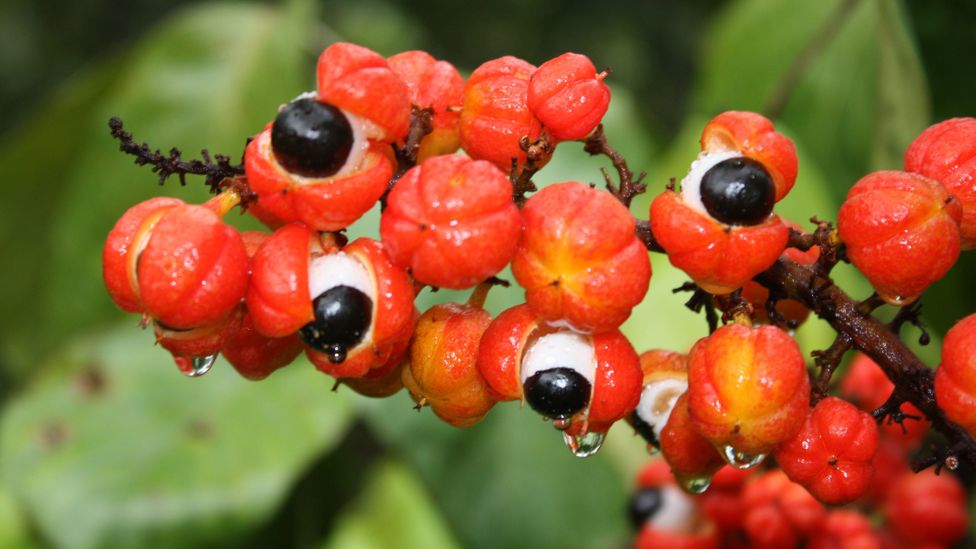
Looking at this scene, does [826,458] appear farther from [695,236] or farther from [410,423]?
[410,423]

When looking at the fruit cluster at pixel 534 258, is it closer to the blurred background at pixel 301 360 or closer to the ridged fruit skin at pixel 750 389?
the ridged fruit skin at pixel 750 389

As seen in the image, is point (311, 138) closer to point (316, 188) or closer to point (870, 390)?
point (316, 188)

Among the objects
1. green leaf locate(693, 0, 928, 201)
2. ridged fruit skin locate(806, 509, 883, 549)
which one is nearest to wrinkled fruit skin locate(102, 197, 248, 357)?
ridged fruit skin locate(806, 509, 883, 549)

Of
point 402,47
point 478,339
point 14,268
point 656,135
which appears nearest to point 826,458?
point 478,339

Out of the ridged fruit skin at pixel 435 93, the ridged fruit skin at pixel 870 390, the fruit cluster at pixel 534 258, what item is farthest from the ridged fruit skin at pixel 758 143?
the ridged fruit skin at pixel 870 390

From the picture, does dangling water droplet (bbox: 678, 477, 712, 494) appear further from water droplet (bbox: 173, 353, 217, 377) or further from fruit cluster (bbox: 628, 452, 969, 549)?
water droplet (bbox: 173, 353, 217, 377)

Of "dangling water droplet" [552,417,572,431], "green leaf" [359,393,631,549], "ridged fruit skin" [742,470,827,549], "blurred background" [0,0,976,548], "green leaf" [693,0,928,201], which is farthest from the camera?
"green leaf" [359,393,631,549]
